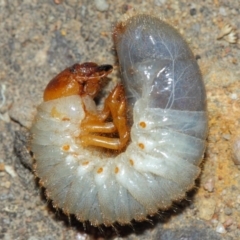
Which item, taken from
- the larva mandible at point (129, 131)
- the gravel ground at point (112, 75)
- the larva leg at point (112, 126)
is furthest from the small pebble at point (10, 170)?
the larva leg at point (112, 126)

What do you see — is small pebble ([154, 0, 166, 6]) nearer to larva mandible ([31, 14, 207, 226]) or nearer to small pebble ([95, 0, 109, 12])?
small pebble ([95, 0, 109, 12])

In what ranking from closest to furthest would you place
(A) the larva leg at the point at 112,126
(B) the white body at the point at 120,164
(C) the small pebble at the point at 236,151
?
1. (B) the white body at the point at 120,164
2. (A) the larva leg at the point at 112,126
3. (C) the small pebble at the point at 236,151

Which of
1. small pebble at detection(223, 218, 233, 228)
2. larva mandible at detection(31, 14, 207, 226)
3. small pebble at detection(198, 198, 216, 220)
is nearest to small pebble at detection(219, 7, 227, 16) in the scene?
larva mandible at detection(31, 14, 207, 226)

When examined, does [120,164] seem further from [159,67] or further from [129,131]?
[159,67]

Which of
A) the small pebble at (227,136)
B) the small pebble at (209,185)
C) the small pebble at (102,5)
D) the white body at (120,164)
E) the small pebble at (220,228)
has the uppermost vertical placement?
the small pebble at (102,5)

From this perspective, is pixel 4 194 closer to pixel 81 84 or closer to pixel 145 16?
pixel 81 84

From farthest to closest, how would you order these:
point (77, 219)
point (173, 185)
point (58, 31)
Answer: point (58, 31) < point (77, 219) < point (173, 185)

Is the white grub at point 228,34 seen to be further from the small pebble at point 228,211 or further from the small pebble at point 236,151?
the small pebble at point 228,211

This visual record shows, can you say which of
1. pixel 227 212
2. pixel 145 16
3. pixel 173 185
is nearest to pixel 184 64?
pixel 145 16
